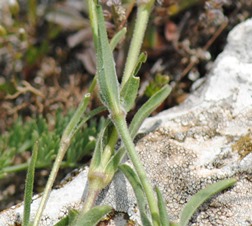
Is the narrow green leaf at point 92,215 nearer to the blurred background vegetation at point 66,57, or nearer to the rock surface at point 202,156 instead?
the rock surface at point 202,156

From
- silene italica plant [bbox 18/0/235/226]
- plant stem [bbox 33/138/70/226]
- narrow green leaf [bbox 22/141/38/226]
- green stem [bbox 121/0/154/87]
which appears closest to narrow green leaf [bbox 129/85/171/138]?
silene italica plant [bbox 18/0/235/226]

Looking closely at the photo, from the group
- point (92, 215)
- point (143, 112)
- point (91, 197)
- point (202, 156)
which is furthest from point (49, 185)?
point (202, 156)

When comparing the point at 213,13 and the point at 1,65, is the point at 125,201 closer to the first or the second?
the point at 213,13

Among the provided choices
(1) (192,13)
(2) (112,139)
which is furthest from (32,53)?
(2) (112,139)

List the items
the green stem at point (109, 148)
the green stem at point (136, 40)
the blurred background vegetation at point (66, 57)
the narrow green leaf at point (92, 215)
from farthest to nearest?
the blurred background vegetation at point (66, 57) < the green stem at point (136, 40) < the green stem at point (109, 148) < the narrow green leaf at point (92, 215)

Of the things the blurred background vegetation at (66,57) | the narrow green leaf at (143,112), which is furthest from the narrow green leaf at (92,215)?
the blurred background vegetation at (66,57)

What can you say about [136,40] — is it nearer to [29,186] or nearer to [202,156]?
[202,156]
